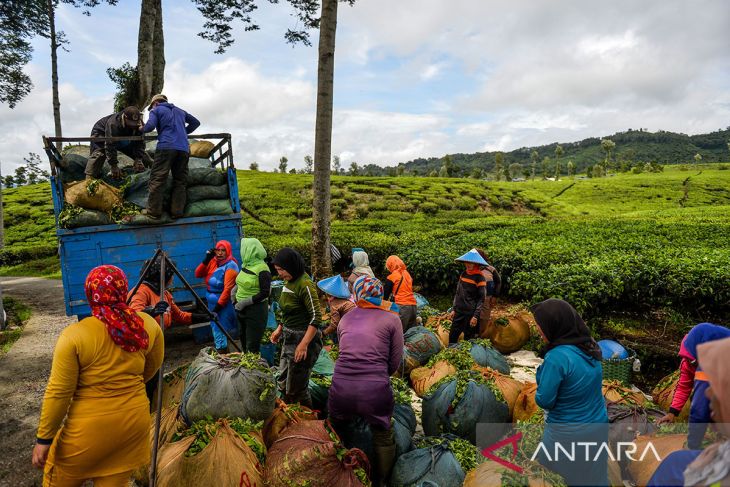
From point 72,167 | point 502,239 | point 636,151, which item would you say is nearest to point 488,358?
point 72,167

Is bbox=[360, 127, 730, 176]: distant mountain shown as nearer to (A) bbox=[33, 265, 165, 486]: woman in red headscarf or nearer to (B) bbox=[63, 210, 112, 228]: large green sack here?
(B) bbox=[63, 210, 112, 228]: large green sack

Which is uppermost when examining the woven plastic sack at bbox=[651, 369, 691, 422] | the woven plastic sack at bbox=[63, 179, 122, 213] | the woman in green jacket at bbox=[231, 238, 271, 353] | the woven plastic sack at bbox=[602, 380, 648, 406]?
the woven plastic sack at bbox=[63, 179, 122, 213]

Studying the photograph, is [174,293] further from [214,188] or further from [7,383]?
[7,383]

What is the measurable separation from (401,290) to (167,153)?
3.61 metres

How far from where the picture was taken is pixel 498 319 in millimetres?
6297

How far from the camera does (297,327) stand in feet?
12.5

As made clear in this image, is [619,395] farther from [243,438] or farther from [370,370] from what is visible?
[243,438]

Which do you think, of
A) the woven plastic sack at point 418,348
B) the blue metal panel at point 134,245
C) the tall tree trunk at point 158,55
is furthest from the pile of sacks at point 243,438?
the tall tree trunk at point 158,55

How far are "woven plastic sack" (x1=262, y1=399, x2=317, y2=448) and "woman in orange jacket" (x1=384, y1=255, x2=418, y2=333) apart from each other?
272 cm

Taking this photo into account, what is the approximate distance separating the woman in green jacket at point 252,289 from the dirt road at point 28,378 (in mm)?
1925

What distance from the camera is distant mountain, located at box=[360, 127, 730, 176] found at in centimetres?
10112

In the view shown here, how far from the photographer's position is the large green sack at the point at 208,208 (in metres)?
6.38

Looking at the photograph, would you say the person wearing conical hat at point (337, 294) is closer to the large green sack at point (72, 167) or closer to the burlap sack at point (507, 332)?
the burlap sack at point (507, 332)

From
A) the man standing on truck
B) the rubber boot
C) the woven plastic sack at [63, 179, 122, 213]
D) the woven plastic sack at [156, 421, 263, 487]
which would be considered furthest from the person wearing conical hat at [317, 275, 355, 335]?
the woven plastic sack at [63, 179, 122, 213]
